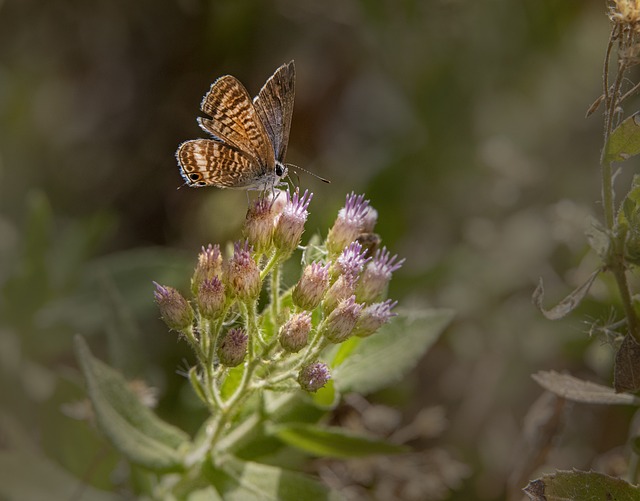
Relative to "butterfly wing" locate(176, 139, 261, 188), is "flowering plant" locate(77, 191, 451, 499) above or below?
below

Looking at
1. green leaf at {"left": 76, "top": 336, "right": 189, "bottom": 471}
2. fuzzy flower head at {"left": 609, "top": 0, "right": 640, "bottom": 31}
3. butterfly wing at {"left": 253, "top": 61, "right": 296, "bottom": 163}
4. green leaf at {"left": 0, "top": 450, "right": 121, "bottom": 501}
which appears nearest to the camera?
fuzzy flower head at {"left": 609, "top": 0, "right": 640, "bottom": 31}

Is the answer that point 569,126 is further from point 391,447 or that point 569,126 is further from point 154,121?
point 391,447

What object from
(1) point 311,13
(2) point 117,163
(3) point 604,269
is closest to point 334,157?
(1) point 311,13

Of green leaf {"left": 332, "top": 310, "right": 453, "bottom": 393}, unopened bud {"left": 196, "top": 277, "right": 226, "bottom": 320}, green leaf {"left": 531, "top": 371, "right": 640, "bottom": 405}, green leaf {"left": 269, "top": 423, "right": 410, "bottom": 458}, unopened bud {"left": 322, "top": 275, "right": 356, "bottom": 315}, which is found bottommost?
green leaf {"left": 269, "top": 423, "right": 410, "bottom": 458}

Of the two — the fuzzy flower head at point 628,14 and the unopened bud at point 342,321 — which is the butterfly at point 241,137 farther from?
the fuzzy flower head at point 628,14

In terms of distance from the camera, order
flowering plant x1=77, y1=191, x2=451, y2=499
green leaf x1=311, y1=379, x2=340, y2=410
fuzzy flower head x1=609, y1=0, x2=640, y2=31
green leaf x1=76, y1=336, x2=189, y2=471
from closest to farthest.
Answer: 1. fuzzy flower head x1=609, y1=0, x2=640, y2=31
2. flowering plant x1=77, y1=191, x2=451, y2=499
3. green leaf x1=76, y1=336, x2=189, y2=471
4. green leaf x1=311, y1=379, x2=340, y2=410

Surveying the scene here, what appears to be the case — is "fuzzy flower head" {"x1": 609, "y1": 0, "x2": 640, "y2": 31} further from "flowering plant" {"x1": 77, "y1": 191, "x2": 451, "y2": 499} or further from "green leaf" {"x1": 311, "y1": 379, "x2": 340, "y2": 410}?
"green leaf" {"x1": 311, "y1": 379, "x2": 340, "y2": 410}

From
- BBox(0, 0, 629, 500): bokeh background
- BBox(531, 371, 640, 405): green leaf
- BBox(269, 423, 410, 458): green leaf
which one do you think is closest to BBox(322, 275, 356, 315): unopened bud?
BBox(269, 423, 410, 458): green leaf
